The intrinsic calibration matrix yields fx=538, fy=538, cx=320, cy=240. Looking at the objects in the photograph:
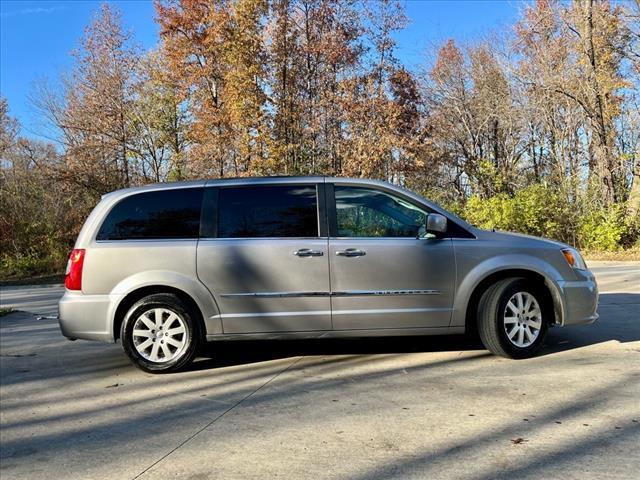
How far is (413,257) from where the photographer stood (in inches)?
207

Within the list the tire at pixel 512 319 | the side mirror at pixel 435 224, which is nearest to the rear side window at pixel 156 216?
the side mirror at pixel 435 224

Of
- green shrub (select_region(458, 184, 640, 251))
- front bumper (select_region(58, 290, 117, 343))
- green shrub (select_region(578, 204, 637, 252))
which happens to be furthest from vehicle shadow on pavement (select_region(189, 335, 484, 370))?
green shrub (select_region(578, 204, 637, 252))

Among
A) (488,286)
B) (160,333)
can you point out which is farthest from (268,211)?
(488,286)

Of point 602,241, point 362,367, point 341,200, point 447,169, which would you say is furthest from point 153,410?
point 447,169

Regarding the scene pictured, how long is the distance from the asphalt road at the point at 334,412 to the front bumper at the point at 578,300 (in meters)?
0.41

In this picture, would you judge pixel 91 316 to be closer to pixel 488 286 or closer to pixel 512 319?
pixel 488 286

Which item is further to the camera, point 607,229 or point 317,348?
point 607,229

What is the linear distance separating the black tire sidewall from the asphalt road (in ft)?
0.44

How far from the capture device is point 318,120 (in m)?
21.4

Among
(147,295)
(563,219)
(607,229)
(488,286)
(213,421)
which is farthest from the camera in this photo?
(563,219)

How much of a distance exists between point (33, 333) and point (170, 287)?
12.4 feet

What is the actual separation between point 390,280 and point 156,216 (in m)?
2.43

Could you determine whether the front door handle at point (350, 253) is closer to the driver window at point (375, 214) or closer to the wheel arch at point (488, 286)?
the driver window at point (375, 214)

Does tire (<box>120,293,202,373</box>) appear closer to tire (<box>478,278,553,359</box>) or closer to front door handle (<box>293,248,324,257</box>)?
front door handle (<box>293,248,324,257</box>)
